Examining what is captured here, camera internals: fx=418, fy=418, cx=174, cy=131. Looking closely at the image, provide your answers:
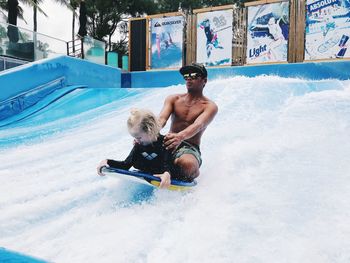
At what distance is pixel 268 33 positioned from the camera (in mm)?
10422

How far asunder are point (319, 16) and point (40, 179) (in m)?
8.37

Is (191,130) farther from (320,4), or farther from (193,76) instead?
(320,4)

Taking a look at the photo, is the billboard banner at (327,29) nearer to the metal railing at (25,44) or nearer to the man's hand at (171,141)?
the metal railing at (25,44)

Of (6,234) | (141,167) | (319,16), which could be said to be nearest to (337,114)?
(141,167)

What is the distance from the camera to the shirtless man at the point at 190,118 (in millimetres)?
2666

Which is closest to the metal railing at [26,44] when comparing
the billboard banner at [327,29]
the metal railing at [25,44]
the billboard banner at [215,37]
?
the metal railing at [25,44]

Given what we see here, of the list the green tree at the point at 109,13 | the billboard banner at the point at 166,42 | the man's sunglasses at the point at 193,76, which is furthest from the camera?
the green tree at the point at 109,13

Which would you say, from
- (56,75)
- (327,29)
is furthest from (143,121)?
(327,29)

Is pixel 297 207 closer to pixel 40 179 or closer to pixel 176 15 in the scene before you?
pixel 40 179

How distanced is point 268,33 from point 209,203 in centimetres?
866

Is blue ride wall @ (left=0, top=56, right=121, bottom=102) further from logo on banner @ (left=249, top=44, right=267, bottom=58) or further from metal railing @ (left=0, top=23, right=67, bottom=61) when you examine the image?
logo on banner @ (left=249, top=44, right=267, bottom=58)

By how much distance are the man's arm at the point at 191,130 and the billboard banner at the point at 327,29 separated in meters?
7.63

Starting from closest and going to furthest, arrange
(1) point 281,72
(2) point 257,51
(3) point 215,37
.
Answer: (1) point 281,72, (2) point 257,51, (3) point 215,37

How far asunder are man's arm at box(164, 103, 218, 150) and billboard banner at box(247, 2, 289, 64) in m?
7.86
